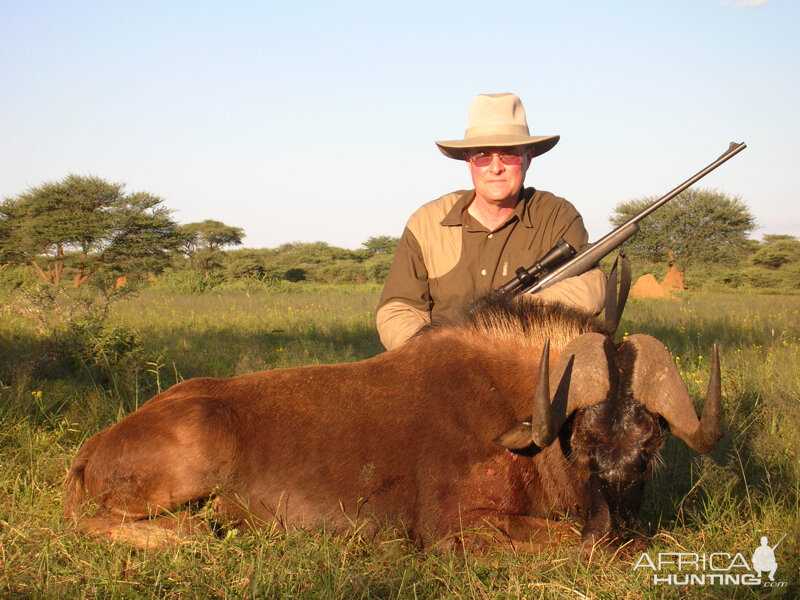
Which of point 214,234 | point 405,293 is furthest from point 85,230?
point 405,293

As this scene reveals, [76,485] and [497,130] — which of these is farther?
[497,130]

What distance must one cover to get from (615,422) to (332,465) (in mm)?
1286

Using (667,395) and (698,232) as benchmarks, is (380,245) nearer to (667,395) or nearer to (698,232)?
(698,232)

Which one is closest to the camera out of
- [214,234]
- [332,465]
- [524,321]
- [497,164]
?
[332,465]

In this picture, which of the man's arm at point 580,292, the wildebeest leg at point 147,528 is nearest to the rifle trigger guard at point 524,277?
the man's arm at point 580,292

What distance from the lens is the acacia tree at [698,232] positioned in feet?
91.5

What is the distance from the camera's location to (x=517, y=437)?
2.98 metres

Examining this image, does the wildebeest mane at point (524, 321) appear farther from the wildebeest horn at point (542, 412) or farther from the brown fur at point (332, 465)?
the wildebeest horn at point (542, 412)

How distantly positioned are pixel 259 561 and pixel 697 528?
6.99 ft

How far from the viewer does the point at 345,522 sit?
3.22 m

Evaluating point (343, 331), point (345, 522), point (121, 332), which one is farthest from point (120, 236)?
point (345, 522)

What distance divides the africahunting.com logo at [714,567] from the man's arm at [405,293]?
7.08 ft

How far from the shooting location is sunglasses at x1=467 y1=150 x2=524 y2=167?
460 cm

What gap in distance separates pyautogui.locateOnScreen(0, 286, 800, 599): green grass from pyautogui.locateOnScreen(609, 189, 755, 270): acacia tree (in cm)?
2174
